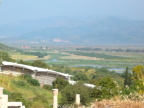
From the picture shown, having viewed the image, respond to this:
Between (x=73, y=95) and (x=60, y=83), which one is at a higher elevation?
(x=73, y=95)

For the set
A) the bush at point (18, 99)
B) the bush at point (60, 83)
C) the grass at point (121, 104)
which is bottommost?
the bush at point (60, 83)

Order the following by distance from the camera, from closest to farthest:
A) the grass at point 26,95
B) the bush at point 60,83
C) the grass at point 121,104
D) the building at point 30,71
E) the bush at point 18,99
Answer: the grass at point 121,104
the bush at point 18,99
the grass at point 26,95
the bush at point 60,83
the building at point 30,71

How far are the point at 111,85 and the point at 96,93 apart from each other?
1104 mm

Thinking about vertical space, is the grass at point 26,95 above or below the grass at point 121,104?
below

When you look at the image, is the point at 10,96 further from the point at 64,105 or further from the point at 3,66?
the point at 3,66

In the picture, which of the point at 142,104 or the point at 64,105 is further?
the point at 64,105

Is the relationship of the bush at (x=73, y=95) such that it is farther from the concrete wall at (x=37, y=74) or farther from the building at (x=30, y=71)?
the concrete wall at (x=37, y=74)

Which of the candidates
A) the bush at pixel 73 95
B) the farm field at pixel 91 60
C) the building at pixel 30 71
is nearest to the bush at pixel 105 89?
the bush at pixel 73 95

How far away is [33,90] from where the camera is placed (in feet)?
70.0

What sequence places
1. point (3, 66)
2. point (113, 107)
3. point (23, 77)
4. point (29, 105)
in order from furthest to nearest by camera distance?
point (3, 66), point (23, 77), point (29, 105), point (113, 107)

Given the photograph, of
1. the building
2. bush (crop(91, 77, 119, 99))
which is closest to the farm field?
the building

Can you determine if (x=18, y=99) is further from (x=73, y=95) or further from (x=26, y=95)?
(x=26, y=95)

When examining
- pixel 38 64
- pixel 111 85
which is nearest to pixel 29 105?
pixel 111 85

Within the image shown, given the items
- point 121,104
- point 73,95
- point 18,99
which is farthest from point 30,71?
point 121,104
